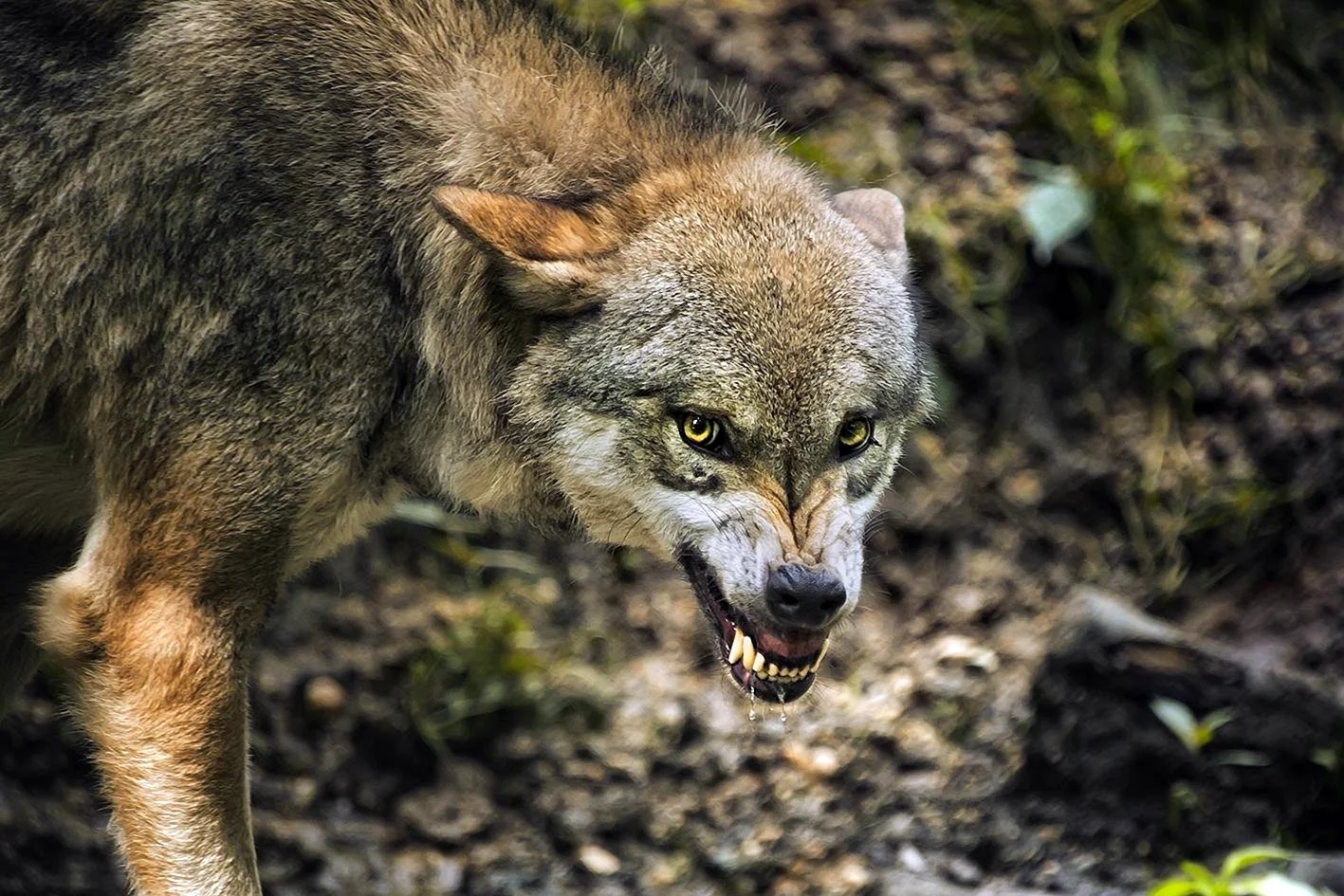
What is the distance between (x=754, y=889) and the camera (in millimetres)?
6777

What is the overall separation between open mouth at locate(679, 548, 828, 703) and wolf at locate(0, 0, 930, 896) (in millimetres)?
11

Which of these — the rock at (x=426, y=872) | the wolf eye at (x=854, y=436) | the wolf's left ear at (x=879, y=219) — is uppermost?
the wolf's left ear at (x=879, y=219)

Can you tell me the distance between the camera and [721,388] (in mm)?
4742

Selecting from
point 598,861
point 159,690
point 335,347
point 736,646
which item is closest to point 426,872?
point 598,861

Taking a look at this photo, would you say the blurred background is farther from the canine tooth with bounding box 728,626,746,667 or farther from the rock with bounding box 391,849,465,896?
the canine tooth with bounding box 728,626,746,667

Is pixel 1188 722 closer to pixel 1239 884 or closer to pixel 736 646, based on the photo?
pixel 1239 884

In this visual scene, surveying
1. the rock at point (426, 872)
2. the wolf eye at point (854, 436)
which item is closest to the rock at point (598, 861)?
the rock at point (426, 872)

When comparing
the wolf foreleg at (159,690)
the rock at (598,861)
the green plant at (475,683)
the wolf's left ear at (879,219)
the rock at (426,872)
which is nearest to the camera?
the wolf foreleg at (159,690)

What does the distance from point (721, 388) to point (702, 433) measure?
0.15 metres

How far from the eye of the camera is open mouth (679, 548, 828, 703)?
15.8 ft

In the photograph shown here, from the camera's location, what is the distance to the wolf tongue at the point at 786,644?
481cm

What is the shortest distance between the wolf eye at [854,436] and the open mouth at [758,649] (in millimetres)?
535

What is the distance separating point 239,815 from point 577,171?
2201mm

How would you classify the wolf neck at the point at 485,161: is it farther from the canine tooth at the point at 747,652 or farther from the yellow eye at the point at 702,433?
the canine tooth at the point at 747,652
